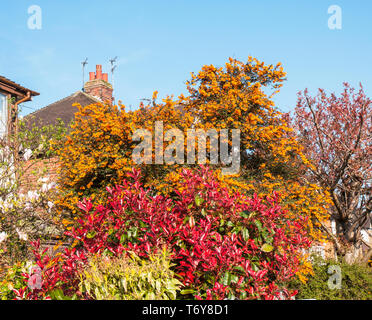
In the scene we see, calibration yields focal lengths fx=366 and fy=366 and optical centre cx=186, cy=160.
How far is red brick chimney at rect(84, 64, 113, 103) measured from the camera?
2123 centimetres

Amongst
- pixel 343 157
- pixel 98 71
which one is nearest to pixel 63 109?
pixel 98 71

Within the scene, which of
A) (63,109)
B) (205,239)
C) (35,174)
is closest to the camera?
(205,239)

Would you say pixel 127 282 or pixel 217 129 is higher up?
pixel 217 129

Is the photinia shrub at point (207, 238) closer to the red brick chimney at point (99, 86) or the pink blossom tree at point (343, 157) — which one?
the pink blossom tree at point (343, 157)

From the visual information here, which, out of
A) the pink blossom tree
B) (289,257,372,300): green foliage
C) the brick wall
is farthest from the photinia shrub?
the pink blossom tree

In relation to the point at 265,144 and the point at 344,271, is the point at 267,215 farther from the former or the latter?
the point at 265,144

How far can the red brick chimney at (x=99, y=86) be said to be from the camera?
2123 centimetres

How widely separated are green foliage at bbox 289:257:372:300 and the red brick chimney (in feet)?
51.5

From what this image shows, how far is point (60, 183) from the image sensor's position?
11.7m

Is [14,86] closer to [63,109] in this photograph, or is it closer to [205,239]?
[63,109]

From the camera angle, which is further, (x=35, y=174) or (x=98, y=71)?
(x=98, y=71)

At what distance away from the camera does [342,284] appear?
29.8ft

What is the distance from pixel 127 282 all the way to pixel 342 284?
7.06 metres

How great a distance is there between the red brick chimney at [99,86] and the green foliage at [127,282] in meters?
18.1
